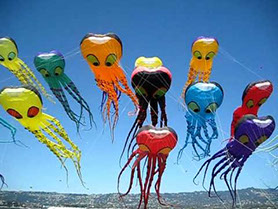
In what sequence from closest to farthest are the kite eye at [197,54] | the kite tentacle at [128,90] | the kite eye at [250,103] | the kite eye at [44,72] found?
the kite tentacle at [128,90], the kite eye at [44,72], the kite eye at [250,103], the kite eye at [197,54]

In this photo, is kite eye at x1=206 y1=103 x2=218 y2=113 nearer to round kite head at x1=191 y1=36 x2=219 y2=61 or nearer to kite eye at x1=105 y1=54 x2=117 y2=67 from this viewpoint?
round kite head at x1=191 y1=36 x2=219 y2=61

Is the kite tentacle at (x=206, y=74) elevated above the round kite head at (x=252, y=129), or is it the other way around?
the kite tentacle at (x=206, y=74)

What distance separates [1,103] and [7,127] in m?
0.80

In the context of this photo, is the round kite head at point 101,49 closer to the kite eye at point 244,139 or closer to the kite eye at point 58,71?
the kite eye at point 58,71

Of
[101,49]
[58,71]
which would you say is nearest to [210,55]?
[101,49]

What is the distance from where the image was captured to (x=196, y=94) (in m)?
8.53

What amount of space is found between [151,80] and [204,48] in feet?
7.09

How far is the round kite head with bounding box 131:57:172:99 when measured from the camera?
827cm

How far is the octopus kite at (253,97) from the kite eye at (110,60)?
3.55 m

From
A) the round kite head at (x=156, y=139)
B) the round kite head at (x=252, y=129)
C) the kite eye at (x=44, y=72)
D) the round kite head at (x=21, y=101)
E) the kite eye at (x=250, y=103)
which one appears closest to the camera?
the round kite head at (x=156, y=139)

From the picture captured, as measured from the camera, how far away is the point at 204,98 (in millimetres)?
8492

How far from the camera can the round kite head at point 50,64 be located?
902 cm

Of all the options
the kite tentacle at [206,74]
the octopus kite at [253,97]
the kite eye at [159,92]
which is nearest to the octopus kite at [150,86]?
the kite eye at [159,92]

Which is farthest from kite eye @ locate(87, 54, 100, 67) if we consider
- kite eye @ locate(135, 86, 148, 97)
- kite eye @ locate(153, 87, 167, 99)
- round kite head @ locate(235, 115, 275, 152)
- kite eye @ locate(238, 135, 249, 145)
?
kite eye @ locate(238, 135, 249, 145)
